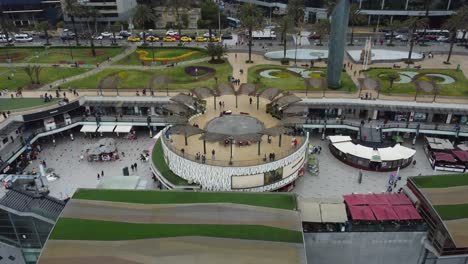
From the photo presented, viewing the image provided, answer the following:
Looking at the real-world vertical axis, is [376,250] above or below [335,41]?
below

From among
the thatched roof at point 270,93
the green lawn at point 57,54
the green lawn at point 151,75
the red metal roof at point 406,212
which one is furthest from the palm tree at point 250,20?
the red metal roof at point 406,212

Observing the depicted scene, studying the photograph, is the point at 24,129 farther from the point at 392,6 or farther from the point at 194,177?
the point at 392,6

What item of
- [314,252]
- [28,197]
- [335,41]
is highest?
[335,41]

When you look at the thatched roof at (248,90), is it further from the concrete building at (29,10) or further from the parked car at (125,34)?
the concrete building at (29,10)

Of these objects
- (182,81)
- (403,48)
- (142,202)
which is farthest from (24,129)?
(403,48)

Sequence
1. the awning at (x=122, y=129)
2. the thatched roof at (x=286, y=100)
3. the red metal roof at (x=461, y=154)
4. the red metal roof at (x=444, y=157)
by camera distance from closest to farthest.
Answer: the red metal roof at (x=444, y=157) < the red metal roof at (x=461, y=154) < the thatched roof at (x=286, y=100) < the awning at (x=122, y=129)

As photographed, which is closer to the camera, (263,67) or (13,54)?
(263,67)

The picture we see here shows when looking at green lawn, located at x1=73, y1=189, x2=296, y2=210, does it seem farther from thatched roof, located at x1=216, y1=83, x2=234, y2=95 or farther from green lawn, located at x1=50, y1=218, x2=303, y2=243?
thatched roof, located at x1=216, y1=83, x2=234, y2=95
